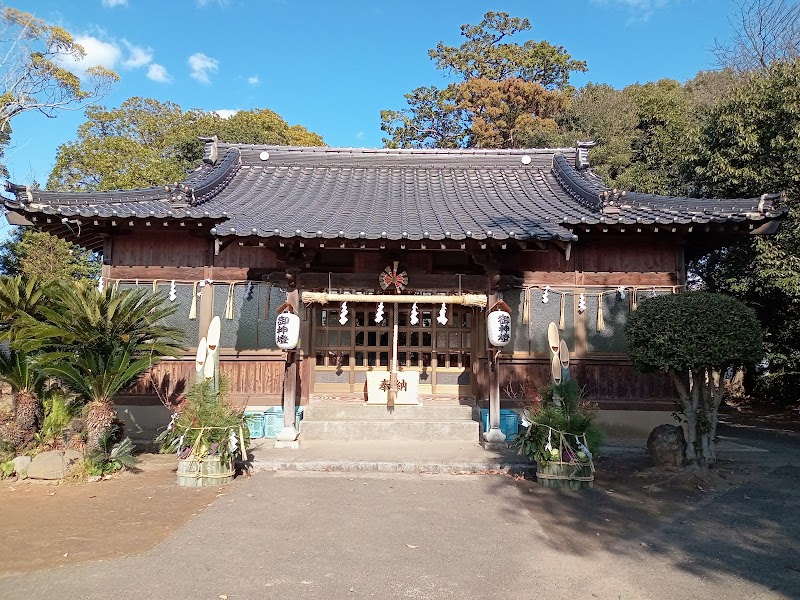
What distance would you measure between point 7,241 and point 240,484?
71.1ft

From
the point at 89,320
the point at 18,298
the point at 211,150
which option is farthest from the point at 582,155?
the point at 18,298

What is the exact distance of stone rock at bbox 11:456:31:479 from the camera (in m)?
7.17

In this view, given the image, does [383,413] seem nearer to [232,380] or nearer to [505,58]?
[232,380]

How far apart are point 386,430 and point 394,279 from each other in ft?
9.33

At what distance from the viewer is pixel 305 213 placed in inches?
388

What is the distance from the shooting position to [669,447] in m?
7.87

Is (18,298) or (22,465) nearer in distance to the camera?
(22,465)

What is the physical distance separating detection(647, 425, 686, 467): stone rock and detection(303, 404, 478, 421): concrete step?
325cm

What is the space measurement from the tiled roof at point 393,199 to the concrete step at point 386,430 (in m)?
3.59

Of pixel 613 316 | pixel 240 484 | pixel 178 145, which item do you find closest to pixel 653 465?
pixel 613 316

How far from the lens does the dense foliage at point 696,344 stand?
719 cm

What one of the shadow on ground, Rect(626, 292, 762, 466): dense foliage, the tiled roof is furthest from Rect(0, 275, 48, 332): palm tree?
Rect(626, 292, 762, 466): dense foliage

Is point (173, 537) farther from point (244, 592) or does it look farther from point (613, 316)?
point (613, 316)

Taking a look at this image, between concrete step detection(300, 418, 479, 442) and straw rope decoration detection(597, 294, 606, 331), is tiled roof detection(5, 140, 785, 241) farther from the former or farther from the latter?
concrete step detection(300, 418, 479, 442)
